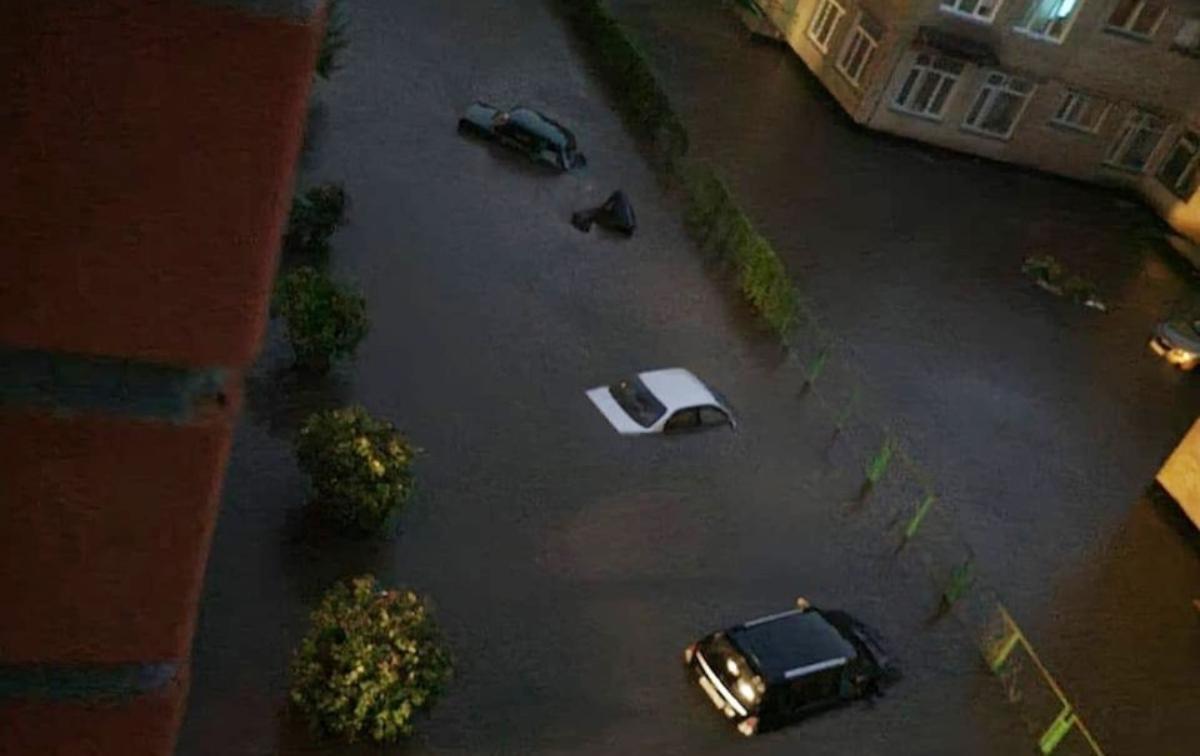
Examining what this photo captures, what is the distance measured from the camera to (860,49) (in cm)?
3244

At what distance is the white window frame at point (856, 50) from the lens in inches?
1252

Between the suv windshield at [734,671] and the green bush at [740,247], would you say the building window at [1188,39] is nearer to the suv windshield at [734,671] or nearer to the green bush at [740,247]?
A: the green bush at [740,247]

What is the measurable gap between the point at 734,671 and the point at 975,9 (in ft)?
76.2

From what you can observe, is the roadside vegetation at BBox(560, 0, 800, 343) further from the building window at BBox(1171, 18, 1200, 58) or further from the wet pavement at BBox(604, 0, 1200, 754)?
the building window at BBox(1171, 18, 1200, 58)

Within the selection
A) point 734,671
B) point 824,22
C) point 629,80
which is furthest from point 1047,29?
point 734,671

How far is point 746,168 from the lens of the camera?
29.0 m

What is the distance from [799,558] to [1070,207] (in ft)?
66.7

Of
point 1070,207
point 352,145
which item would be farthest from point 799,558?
point 1070,207

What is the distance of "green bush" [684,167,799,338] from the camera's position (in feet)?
73.6

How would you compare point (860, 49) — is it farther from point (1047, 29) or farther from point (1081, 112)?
point (1081, 112)

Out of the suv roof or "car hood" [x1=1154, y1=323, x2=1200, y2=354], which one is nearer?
the suv roof

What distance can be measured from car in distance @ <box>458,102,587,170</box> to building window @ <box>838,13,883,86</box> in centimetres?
1060

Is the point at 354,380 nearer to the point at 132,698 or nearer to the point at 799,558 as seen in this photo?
the point at 799,558

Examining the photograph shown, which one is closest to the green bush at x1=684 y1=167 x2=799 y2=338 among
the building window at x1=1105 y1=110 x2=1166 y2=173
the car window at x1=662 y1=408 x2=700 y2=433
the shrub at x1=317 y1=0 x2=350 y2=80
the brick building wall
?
the car window at x1=662 y1=408 x2=700 y2=433
